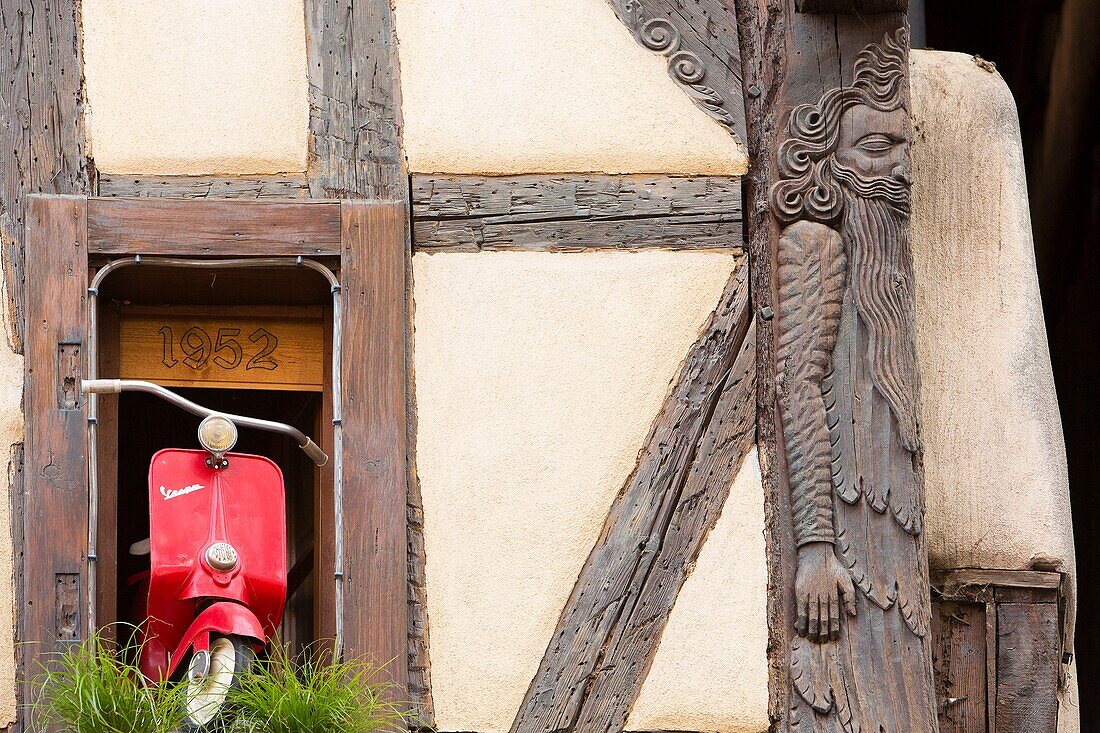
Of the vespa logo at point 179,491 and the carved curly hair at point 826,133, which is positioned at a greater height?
the carved curly hair at point 826,133

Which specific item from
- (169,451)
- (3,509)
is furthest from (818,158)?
(3,509)

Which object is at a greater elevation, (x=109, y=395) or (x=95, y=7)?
(x=95, y=7)

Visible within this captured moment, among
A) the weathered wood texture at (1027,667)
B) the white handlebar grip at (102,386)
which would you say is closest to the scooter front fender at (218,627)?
the white handlebar grip at (102,386)

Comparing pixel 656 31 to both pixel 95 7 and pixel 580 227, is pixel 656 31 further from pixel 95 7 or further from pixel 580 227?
pixel 95 7

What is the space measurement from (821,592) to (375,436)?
1134 mm

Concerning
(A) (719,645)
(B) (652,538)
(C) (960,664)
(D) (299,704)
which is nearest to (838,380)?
(B) (652,538)

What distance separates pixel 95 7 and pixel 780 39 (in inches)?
68.2

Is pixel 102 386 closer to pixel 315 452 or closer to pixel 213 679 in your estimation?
pixel 315 452

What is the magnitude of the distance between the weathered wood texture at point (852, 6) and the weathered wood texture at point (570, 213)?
0.50m

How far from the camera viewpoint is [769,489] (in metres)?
4.22

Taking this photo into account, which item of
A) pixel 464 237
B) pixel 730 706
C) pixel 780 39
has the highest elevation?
pixel 780 39

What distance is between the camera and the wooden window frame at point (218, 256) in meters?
4.01

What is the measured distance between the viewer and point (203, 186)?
14.0 feet

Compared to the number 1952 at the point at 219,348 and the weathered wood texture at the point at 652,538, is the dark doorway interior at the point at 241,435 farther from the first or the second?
the weathered wood texture at the point at 652,538
